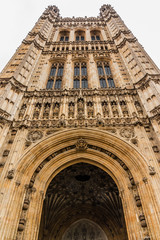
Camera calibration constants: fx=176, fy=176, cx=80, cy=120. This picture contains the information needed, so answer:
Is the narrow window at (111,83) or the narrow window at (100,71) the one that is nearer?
the narrow window at (111,83)

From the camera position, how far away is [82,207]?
44.4 feet

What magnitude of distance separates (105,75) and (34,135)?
9282 mm

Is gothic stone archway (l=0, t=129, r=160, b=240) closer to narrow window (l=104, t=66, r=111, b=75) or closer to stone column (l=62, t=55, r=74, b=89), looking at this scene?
stone column (l=62, t=55, r=74, b=89)

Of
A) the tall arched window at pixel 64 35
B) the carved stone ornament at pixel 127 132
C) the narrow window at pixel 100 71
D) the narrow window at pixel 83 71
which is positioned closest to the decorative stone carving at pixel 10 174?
the carved stone ornament at pixel 127 132

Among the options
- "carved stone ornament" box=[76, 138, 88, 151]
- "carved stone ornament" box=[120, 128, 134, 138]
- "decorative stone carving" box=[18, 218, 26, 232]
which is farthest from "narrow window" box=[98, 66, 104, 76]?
"decorative stone carving" box=[18, 218, 26, 232]

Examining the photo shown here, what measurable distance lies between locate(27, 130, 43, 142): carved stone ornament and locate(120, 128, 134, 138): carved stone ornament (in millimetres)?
4656

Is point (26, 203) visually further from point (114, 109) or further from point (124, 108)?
point (124, 108)

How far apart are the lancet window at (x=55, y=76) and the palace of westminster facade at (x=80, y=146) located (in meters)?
0.10

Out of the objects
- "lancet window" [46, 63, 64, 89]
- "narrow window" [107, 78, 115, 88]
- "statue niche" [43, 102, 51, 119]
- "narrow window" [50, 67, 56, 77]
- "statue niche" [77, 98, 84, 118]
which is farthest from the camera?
"narrow window" [50, 67, 56, 77]

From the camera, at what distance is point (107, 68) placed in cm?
1770

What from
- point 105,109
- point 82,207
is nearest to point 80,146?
point 105,109

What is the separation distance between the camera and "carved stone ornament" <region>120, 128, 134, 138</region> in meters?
9.96

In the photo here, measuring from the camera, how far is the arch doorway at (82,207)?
1206 centimetres

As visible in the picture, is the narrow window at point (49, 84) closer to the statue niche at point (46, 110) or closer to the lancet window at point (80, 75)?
the lancet window at point (80, 75)
